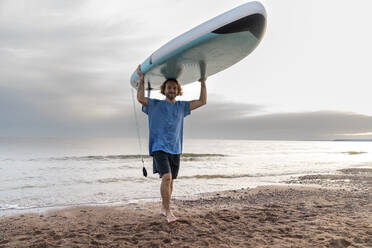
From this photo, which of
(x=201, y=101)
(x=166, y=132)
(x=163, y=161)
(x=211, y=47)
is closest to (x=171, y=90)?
(x=201, y=101)

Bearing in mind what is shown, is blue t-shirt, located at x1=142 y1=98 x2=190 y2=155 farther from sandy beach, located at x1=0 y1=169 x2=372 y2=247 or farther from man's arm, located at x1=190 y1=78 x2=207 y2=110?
sandy beach, located at x1=0 y1=169 x2=372 y2=247

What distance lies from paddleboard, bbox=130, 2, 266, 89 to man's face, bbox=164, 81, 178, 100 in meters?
0.29

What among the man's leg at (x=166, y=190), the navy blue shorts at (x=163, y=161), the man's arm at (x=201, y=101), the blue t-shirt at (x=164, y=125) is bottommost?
the man's leg at (x=166, y=190)

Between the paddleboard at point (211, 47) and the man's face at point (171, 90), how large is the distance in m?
0.29

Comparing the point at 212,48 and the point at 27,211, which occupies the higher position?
the point at 212,48

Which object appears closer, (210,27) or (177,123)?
(210,27)

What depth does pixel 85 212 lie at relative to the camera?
5.19 metres

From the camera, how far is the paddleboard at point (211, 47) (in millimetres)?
3438

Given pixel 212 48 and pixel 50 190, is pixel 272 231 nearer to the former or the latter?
pixel 212 48

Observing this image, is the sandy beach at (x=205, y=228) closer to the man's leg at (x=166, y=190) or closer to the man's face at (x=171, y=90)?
the man's leg at (x=166, y=190)

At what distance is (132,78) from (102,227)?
2495 mm

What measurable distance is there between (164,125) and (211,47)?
127 cm

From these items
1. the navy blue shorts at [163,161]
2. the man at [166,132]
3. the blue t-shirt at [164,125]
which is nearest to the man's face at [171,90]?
the man at [166,132]

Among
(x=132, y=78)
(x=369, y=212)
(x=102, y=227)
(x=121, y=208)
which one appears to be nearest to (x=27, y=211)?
(x=121, y=208)
